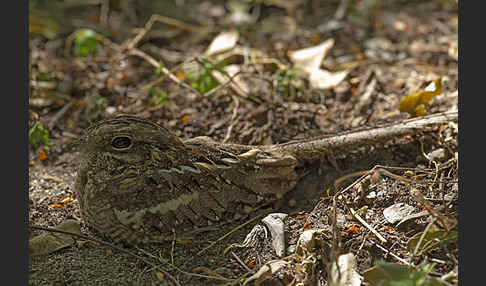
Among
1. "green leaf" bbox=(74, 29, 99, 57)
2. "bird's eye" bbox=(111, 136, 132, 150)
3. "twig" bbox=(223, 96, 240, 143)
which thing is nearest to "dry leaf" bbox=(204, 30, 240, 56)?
"twig" bbox=(223, 96, 240, 143)

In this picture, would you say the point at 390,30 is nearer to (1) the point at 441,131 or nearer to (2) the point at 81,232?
(1) the point at 441,131

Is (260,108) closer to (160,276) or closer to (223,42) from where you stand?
(223,42)

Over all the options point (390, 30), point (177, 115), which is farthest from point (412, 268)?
point (390, 30)

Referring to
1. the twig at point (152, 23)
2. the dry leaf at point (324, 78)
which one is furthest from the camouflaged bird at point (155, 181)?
the twig at point (152, 23)

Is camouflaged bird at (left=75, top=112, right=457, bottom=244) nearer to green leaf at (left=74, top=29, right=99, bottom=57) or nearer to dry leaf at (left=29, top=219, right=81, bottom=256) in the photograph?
dry leaf at (left=29, top=219, right=81, bottom=256)

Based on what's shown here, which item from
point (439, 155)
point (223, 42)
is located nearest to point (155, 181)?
point (439, 155)
